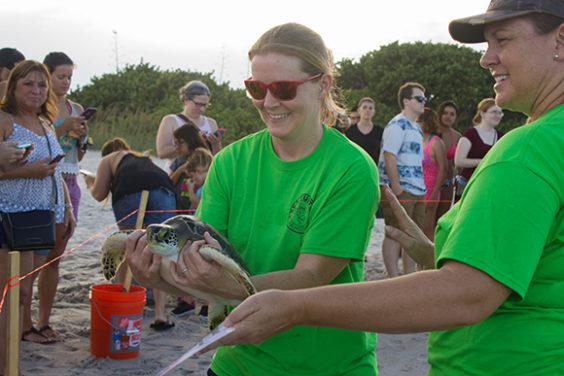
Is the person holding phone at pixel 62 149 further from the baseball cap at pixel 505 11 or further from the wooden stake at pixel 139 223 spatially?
the baseball cap at pixel 505 11

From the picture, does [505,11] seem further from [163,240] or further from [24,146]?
[24,146]

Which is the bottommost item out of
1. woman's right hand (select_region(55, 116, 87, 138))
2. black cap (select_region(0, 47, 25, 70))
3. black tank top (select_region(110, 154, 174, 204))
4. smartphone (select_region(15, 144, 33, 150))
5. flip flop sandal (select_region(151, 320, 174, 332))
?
flip flop sandal (select_region(151, 320, 174, 332))

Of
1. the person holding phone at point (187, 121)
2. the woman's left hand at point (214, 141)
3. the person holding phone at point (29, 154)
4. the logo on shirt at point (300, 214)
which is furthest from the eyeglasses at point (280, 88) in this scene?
the woman's left hand at point (214, 141)

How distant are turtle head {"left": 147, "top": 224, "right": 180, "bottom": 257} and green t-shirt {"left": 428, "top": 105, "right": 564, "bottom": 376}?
86cm

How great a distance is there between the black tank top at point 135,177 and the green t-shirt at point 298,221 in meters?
3.27

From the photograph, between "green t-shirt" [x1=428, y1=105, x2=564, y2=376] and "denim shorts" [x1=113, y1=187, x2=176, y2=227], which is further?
"denim shorts" [x1=113, y1=187, x2=176, y2=227]

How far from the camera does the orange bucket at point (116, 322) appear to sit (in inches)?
160

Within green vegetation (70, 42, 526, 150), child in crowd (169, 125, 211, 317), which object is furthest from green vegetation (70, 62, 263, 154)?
child in crowd (169, 125, 211, 317)

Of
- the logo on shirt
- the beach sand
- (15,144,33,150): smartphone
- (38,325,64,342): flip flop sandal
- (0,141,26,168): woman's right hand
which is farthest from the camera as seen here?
(38,325,64,342): flip flop sandal

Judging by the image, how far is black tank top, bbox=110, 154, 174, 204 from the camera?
5082 millimetres

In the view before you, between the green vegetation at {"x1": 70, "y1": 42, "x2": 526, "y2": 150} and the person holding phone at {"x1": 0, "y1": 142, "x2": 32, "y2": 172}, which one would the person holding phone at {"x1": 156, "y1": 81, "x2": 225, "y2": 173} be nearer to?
the person holding phone at {"x1": 0, "y1": 142, "x2": 32, "y2": 172}

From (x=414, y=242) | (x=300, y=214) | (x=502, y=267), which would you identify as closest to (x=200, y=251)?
(x=300, y=214)

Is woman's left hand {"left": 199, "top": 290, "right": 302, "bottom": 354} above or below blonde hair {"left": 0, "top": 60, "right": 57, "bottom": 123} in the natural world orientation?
below

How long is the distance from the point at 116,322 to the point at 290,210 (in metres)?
2.78
